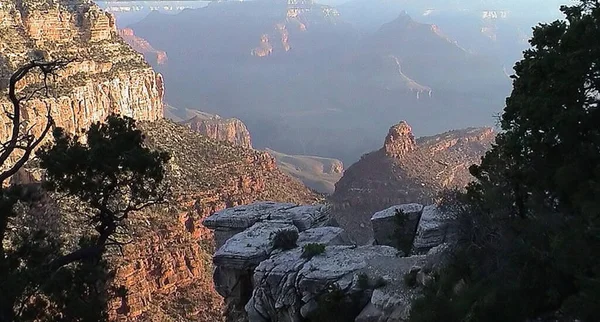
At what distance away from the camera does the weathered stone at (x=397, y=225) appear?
1980 centimetres

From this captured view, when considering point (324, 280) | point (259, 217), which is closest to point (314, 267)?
point (324, 280)

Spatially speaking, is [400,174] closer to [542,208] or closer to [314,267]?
[314,267]

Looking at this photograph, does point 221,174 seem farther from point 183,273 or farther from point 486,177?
point 486,177

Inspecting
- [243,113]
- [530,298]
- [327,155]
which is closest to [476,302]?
[530,298]

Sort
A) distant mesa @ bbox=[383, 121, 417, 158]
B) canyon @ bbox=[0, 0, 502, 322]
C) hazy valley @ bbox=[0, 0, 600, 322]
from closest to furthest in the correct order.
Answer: hazy valley @ bbox=[0, 0, 600, 322] < canyon @ bbox=[0, 0, 502, 322] < distant mesa @ bbox=[383, 121, 417, 158]

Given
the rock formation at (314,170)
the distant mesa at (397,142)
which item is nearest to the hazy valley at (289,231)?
the distant mesa at (397,142)

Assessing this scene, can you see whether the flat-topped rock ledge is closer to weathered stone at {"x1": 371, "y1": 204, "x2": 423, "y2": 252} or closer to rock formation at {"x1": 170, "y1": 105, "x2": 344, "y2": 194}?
weathered stone at {"x1": 371, "y1": 204, "x2": 423, "y2": 252}

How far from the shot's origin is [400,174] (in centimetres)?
5838

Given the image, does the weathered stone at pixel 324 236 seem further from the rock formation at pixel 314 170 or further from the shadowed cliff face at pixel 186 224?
the rock formation at pixel 314 170

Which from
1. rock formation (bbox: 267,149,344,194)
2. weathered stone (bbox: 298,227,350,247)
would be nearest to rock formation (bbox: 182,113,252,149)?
rock formation (bbox: 267,149,344,194)

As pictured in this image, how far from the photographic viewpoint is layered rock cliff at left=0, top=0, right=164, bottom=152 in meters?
40.3

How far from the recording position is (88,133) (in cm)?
1453

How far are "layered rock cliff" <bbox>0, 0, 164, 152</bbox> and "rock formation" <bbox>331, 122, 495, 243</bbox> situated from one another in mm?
18788

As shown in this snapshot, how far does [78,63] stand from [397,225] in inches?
1296
